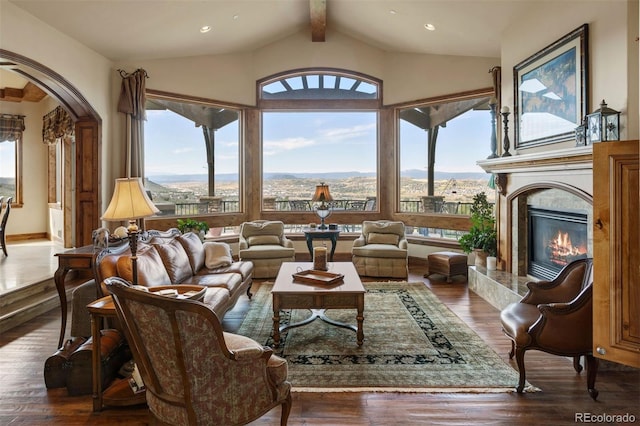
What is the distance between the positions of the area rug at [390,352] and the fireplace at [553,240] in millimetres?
1176

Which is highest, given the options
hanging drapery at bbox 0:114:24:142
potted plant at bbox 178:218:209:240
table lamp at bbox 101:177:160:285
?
hanging drapery at bbox 0:114:24:142

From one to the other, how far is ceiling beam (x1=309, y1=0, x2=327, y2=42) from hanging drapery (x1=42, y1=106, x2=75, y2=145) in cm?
418

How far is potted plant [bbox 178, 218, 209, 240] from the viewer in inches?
233

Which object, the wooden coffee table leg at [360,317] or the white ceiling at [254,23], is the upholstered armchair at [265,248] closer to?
the wooden coffee table leg at [360,317]

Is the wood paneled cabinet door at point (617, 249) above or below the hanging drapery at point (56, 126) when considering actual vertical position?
below

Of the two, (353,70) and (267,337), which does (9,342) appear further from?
(353,70)

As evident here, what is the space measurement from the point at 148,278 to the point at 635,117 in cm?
388

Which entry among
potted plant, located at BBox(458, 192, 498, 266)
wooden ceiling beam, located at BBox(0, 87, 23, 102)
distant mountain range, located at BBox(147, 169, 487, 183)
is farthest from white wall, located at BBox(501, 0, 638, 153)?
wooden ceiling beam, located at BBox(0, 87, 23, 102)

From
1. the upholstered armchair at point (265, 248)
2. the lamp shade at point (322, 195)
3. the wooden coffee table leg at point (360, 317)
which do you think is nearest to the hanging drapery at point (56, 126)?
the upholstered armchair at point (265, 248)

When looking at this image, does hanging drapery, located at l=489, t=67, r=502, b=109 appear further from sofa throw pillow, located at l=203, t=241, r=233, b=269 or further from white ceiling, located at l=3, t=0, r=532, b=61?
sofa throw pillow, located at l=203, t=241, r=233, b=269

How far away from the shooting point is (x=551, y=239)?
4.12 metres

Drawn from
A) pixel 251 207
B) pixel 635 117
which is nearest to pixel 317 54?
pixel 251 207

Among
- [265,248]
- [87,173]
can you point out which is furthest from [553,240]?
[87,173]

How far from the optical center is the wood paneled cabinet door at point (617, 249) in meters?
1.58
